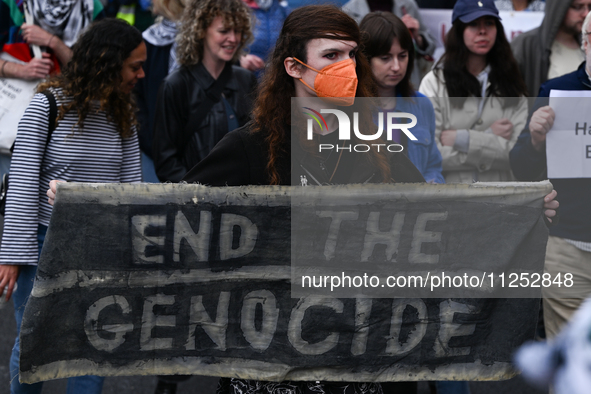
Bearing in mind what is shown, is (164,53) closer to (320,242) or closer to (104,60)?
(104,60)

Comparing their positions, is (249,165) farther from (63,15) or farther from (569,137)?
(63,15)

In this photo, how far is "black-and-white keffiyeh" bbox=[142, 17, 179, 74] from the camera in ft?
16.2

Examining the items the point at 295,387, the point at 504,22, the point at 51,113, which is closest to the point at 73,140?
the point at 51,113

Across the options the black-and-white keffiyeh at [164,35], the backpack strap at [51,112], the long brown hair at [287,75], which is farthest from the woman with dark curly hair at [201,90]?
the long brown hair at [287,75]

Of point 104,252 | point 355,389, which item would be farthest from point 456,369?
point 104,252

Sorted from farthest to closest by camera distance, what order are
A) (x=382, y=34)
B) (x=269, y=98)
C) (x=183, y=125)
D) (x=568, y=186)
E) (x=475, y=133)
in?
(x=475, y=133)
(x=183, y=125)
(x=382, y=34)
(x=568, y=186)
(x=269, y=98)

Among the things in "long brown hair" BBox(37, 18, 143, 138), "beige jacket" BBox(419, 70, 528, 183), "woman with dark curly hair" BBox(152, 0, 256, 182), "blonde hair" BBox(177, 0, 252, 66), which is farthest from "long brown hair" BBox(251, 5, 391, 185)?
"beige jacket" BBox(419, 70, 528, 183)

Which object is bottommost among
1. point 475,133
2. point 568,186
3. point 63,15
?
point 475,133

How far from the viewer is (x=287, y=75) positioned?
8.86 feet

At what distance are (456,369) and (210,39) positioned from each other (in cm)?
251

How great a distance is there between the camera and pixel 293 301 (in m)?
2.52

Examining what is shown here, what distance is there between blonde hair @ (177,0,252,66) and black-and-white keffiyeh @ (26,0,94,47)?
722mm

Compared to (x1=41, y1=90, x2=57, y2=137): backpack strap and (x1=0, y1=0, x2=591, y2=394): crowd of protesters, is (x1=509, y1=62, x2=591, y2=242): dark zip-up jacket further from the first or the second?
(x1=41, y1=90, x2=57, y2=137): backpack strap

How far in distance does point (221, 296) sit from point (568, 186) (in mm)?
1794
